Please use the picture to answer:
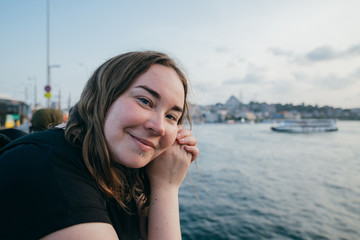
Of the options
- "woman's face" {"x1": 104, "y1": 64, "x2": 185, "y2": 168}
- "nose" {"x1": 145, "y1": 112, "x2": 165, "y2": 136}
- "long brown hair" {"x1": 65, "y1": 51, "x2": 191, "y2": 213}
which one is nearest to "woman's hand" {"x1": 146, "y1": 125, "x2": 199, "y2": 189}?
"long brown hair" {"x1": 65, "y1": 51, "x2": 191, "y2": 213}

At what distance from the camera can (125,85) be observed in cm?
117

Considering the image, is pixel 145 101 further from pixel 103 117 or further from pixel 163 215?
pixel 163 215

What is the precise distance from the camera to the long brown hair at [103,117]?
1.04 meters

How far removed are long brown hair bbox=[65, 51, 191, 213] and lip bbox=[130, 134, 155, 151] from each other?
144 millimetres

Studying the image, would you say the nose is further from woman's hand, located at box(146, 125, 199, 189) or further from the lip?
woman's hand, located at box(146, 125, 199, 189)

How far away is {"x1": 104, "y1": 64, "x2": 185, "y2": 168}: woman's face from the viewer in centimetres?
111

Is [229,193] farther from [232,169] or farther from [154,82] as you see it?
[154,82]

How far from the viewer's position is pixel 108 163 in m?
1.07

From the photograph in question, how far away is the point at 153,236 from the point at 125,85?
0.82m

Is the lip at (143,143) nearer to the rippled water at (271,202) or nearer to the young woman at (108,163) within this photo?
the young woman at (108,163)

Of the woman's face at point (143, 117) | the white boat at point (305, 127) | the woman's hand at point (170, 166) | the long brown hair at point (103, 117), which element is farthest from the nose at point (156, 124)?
the white boat at point (305, 127)

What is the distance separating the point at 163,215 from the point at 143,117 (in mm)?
584

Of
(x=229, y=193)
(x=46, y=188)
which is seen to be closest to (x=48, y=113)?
(x=46, y=188)

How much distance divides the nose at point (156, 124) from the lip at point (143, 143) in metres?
0.06
